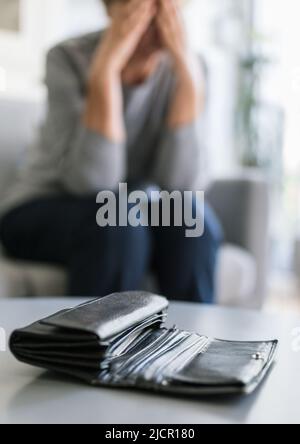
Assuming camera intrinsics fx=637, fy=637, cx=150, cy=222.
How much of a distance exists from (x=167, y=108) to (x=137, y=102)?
0.08m

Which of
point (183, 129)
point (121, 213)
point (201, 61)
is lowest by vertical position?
point (121, 213)

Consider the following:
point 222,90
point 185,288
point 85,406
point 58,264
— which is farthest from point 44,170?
point 222,90

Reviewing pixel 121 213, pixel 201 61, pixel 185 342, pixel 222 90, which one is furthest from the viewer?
pixel 222 90

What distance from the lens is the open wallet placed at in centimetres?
53

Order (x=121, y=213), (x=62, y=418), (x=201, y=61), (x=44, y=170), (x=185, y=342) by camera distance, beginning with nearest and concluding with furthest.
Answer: (x=62, y=418)
(x=185, y=342)
(x=121, y=213)
(x=44, y=170)
(x=201, y=61)

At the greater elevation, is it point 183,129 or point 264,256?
point 183,129

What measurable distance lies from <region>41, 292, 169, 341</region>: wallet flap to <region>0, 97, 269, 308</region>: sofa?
35.6 inches

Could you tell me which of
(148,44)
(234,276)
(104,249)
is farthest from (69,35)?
(104,249)

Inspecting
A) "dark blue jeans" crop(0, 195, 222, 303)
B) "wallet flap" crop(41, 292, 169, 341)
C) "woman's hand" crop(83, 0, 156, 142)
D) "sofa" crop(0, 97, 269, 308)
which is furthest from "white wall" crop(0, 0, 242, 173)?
"wallet flap" crop(41, 292, 169, 341)

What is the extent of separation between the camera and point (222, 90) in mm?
3320

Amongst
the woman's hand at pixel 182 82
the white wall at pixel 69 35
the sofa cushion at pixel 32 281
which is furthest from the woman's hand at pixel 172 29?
the sofa cushion at pixel 32 281

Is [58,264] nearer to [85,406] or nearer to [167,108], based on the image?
[167,108]

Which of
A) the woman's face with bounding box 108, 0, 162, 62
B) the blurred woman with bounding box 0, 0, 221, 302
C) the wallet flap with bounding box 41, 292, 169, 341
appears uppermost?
the woman's face with bounding box 108, 0, 162, 62

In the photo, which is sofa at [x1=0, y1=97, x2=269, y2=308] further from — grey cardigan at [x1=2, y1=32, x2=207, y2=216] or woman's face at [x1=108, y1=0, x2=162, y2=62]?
woman's face at [x1=108, y1=0, x2=162, y2=62]
